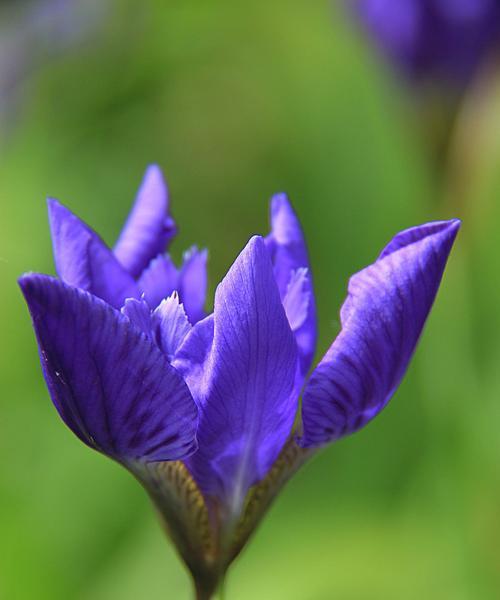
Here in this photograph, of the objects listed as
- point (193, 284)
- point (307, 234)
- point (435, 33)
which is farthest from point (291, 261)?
point (435, 33)

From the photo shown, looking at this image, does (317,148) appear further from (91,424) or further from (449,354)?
(91,424)

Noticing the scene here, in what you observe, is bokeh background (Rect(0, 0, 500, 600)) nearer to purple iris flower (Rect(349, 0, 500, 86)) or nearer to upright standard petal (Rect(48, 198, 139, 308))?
purple iris flower (Rect(349, 0, 500, 86))

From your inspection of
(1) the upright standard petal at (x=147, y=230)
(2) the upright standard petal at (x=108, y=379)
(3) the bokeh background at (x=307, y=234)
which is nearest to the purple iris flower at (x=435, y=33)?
A: (3) the bokeh background at (x=307, y=234)

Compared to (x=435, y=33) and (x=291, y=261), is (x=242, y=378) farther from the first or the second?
(x=435, y=33)

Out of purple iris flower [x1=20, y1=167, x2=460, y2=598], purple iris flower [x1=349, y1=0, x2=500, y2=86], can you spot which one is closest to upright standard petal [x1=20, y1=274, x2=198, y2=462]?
purple iris flower [x1=20, y1=167, x2=460, y2=598]

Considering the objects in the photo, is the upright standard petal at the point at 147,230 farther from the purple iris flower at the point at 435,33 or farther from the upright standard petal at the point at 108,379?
the purple iris flower at the point at 435,33
